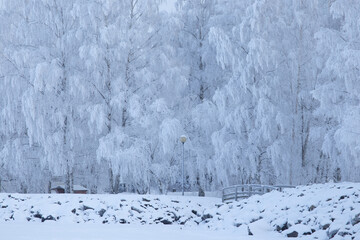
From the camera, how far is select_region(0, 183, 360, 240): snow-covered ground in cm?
1277

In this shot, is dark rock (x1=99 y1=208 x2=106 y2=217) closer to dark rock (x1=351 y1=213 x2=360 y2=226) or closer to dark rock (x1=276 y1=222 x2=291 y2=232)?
dark rock (x1=276 y1=222 x2=291 y2=232)

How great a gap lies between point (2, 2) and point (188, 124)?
1190 cm

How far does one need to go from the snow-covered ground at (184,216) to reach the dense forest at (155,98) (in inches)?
133

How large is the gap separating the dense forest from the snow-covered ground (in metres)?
3.37

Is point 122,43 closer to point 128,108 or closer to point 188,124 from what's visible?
point 128,108

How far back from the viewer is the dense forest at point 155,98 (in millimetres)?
22891

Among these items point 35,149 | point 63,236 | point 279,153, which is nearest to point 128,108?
point 35,149

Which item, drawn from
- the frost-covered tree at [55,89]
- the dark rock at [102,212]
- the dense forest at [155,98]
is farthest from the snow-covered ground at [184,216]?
the frost-covered tree at [55,89]

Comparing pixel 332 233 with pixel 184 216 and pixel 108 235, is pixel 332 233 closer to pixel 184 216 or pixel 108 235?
pixel 108 235

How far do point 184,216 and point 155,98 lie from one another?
7.85 metres

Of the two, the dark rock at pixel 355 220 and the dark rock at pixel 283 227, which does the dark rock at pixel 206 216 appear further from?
the dark rock at pixel 355 220

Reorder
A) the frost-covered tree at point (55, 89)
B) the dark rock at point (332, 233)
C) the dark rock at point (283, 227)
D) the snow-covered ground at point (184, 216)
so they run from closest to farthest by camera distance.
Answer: the dark rock at point (332, 233) → the snow-covered ground at point (184, 216) → the dark rock at point (283, 227) → the frost-covered tree at point (55, 89)

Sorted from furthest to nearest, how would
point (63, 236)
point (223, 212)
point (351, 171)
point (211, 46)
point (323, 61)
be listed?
point (211, 46) → point (323, 61) → point (351, 171) → point (223, 212) → point (63, 236)

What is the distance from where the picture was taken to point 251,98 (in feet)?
80.7
